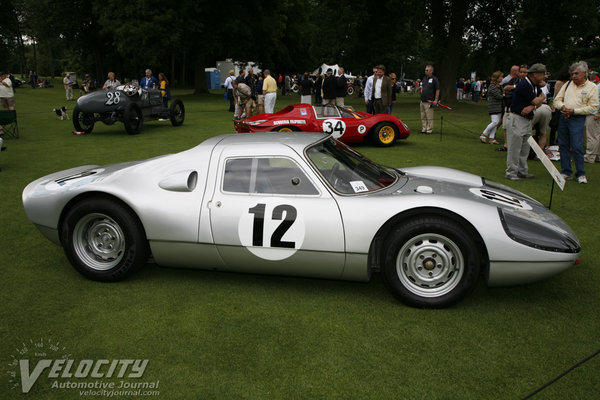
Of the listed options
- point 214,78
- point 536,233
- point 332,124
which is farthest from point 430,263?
point 214,78

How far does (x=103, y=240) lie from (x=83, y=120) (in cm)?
1175

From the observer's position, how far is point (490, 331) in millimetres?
3277

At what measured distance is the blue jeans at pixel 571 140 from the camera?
281 inches

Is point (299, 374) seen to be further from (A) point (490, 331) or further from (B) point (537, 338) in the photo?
(B) point (537, 338)

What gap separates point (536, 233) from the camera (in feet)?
11.2

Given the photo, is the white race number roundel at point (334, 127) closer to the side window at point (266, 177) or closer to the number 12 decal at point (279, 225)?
the side window at point (266, 177)

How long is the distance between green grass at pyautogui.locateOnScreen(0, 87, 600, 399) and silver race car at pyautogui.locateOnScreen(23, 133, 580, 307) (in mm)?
248

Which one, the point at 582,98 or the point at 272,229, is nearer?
the point at 272,229

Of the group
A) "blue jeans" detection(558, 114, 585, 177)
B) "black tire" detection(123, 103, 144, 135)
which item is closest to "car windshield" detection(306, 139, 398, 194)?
"blue jeans" detection(558, 114, 585, 177)

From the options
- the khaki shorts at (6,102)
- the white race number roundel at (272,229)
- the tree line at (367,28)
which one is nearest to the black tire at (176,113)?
the khaki shorts at (6,102)

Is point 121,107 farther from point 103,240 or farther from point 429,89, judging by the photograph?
point 103,240

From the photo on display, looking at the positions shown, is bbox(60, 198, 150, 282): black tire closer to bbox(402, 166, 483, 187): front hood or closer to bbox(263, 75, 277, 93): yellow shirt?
bbox(402, 166, 483, 187): front hood

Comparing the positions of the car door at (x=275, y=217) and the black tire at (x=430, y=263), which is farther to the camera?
the car door at (x=275, y=217)

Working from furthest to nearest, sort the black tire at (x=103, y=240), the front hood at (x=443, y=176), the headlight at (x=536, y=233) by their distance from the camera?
the front hood at (x=443, y=176), the black tire at (x=103, y=240), the headlight at (x=536, y=233)
